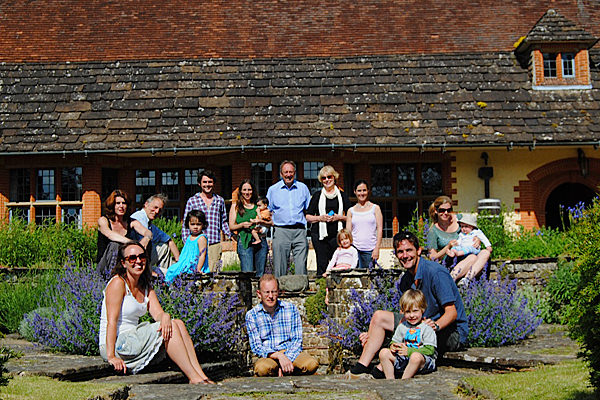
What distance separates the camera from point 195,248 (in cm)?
992

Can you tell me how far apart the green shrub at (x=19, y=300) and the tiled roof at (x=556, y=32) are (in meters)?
11.9

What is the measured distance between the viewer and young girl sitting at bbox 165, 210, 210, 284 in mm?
9812

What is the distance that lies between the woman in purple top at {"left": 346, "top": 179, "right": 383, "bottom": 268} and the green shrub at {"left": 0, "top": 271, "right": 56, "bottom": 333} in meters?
4.24

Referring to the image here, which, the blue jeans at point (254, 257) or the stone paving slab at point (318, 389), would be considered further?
the blue jeans at point (254, 257)

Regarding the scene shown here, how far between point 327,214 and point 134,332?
417 cm

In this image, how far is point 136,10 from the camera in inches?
821

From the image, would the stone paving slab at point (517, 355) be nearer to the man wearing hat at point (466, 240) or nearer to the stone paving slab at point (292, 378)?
the stone paving slab at point (292, 378)

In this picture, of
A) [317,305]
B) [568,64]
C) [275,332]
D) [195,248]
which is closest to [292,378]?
[275,332]

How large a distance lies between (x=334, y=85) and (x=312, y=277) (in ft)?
22.5

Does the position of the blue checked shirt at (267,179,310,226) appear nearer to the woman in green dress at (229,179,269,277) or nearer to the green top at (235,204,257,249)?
the woman in green dress at (229,179,269,277)

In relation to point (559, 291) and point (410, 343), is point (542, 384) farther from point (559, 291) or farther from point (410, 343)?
point (559, 291)

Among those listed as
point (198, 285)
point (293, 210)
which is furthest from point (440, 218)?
point (198, 285)

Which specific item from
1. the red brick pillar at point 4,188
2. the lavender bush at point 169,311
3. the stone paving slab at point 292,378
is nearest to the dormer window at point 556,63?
the stone paving slab at point 292,378

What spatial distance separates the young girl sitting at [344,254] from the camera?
10.5 m
